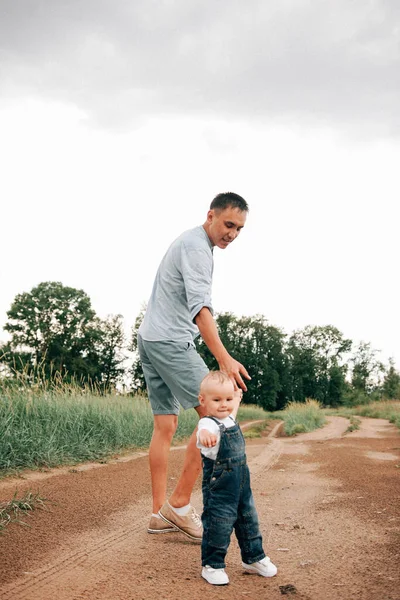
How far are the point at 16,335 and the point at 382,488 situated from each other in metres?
49.3

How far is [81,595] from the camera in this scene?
2.41m

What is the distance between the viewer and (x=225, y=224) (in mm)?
3600

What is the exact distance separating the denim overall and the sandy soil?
138mm

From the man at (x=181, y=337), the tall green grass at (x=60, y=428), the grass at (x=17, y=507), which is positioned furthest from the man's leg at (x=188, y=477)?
the tall green grass at (x=60, y=428)

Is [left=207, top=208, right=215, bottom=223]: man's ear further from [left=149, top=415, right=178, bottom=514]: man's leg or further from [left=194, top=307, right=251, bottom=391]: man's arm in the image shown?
[left=149, top=415, right=178, bottom=514]: man's leg

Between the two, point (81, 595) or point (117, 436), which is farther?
point (117, 436)

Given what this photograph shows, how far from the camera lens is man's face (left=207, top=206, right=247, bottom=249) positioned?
357cm

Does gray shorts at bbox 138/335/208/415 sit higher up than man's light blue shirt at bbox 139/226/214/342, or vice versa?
man's light blue shirt at bbox 139/226/214/342

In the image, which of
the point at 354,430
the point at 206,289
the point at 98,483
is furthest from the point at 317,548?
the point at 354,430

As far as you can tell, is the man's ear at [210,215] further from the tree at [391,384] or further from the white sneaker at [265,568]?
the tree at [391,384]

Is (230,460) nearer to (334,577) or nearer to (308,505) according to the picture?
(334,577)

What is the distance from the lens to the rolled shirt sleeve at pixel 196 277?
3404 millimetres

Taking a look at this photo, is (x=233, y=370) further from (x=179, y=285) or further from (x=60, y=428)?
(x=60, y=428)

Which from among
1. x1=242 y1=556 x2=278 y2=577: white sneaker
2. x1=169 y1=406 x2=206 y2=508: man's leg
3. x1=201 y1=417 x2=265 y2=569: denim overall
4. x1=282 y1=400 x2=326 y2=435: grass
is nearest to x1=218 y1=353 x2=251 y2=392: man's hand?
x1=201 y1=417 x2=265 y2=569: denim overall
